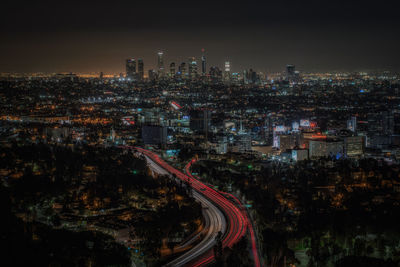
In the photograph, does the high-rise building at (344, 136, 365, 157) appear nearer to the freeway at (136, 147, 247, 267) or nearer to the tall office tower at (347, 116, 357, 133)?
the tall office tower at (347, 116, 357, 133)

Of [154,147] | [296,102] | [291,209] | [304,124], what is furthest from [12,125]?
[296,102]

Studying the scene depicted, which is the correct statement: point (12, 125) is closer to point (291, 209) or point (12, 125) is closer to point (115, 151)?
point (115, 151)

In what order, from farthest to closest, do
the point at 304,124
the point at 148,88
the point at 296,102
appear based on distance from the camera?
the point at 148,88 < the point at 296,102 < the point at 304,124

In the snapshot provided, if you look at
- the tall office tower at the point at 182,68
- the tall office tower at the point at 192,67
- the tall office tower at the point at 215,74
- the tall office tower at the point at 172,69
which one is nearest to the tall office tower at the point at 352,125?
the tall office tower at the point at 215,74

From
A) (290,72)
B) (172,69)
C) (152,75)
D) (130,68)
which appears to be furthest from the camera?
(290,72)

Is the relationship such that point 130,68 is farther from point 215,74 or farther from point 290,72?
point 290,72

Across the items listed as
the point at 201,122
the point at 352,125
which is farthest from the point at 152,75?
the point at 352,125

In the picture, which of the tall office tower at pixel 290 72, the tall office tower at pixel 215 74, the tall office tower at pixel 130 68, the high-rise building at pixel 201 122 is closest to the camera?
the high-rise building at pixel 201 122

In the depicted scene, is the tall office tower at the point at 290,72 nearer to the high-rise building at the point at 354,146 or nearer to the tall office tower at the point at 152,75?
the tall office tower at the point at 152,75
